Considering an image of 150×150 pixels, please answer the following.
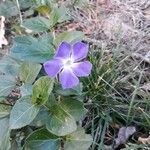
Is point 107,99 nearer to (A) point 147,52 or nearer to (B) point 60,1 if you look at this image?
(A) point 147,52

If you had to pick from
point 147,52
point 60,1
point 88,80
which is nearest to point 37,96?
point 88,80

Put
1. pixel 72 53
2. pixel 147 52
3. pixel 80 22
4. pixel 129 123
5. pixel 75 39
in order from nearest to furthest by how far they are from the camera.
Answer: pixel 72 53, pixel 75 39, pixel 129 123, pixel 147 52, pixel 80 22

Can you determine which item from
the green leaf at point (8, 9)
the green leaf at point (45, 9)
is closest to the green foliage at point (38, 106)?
the green leaf at point (45, 9)

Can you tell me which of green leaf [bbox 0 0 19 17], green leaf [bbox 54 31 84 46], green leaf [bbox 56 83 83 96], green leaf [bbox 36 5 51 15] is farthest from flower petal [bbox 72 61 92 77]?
green leaf [bbox 0 0 19 17]

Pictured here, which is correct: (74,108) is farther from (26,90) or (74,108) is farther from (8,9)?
(8,9)

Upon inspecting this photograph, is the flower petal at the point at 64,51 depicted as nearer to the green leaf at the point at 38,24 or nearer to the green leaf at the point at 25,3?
the green leaf at the point at 38,24

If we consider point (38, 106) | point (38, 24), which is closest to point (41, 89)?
point (38, 106)
